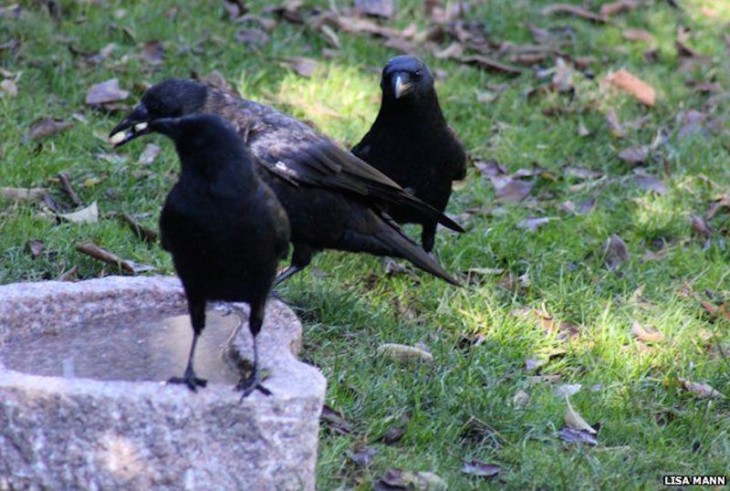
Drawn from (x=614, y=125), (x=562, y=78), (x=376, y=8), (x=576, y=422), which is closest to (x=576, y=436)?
(x=576, y=422)

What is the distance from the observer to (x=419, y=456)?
4.16m

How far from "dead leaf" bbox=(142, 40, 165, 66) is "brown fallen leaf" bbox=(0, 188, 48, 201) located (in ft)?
6.12

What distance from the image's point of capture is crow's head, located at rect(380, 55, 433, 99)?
559cm

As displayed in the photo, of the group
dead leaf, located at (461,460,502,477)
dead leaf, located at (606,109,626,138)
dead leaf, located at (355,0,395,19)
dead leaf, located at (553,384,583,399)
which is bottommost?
dead leaf, located at (553,384,583,399)

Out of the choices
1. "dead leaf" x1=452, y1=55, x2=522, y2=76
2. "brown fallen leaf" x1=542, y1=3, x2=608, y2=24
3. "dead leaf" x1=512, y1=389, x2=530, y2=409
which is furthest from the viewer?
"brown fallen leaf" x1=542, y1=3, x2=608, y2=24

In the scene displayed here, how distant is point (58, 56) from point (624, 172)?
3.59 metres

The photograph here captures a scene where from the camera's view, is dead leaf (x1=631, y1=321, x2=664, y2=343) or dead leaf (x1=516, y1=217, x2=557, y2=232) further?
dead leaf (x1=516, y1=217, x2=557, y2=232)

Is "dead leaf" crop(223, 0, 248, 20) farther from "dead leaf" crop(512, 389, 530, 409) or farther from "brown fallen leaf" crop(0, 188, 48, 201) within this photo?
"dead leaf" crop(512, 389, 530, 409)

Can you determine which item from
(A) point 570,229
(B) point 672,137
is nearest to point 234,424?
(A) point 570,229

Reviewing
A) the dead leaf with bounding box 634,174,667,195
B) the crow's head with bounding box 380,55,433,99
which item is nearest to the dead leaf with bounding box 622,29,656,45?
the dead leaf with bounding box 634,174,667,195

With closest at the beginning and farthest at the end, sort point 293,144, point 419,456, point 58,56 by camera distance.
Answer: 1. point 419,456
2. point 293,144
3. point 58,56

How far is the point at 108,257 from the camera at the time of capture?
528 centimetres

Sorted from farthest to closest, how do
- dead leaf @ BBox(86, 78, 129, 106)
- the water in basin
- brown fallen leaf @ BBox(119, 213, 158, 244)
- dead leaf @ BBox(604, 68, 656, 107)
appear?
1. dead leaf @ BBox(604, 68, 656, 107)
2. dead leaf @ BBox(86, 78, 129, 106)
3. brown fallen leaf @ BBox(119, 213, 158, 244)
4. the water in basin

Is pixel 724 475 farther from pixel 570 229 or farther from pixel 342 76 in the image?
pixel 342 76
